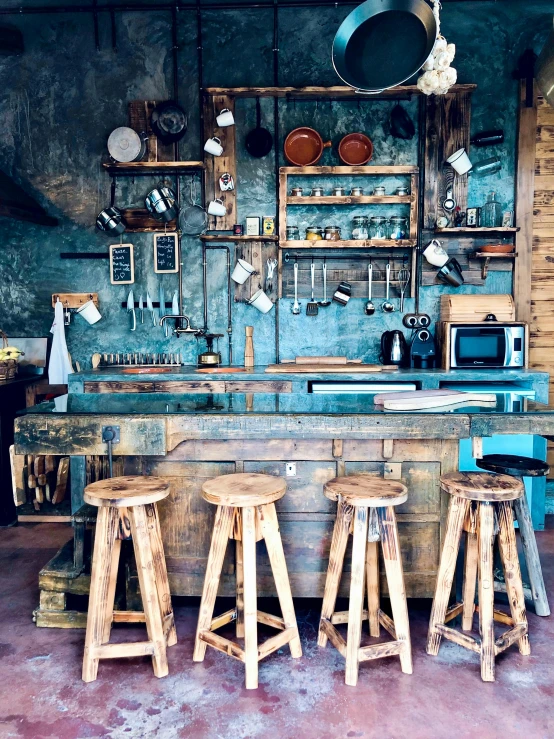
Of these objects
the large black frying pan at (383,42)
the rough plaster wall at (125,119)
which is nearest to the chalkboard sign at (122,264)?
the rough plaster wall at (125,119)

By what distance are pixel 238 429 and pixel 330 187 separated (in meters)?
2.95

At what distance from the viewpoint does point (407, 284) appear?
4.84 m

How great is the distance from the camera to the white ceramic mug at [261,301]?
4820 millimetres

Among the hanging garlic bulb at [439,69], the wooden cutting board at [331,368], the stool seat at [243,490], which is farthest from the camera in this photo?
the wooden cutting board at [331,368]

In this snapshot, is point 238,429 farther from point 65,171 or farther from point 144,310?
point 65,171

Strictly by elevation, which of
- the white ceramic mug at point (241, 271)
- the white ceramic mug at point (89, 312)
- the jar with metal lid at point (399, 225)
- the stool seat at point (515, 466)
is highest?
the jar with metal lid at point (399, 225)

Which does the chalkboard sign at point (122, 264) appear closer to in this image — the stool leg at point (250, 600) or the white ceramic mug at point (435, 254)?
the white ceramic mug at point (435, 254)

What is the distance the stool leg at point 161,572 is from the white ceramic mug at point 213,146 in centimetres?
328

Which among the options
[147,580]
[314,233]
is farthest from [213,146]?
[147,580]

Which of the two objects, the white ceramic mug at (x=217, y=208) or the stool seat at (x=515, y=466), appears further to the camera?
the white ceramic mug at (x=217, y=208)

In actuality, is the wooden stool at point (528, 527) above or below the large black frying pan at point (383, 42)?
below

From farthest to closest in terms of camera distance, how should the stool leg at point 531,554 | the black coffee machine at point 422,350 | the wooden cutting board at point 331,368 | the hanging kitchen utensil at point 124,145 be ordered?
the hanging kitchen utensil at point 124,145 < the black coffee machine at point 422,350 < the wooden cutting board at point 331,368 < the stool leg at point 531,554

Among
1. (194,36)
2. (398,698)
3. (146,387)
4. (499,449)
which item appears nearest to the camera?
(398,698)

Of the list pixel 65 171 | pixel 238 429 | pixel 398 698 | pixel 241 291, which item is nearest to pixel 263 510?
pixel 238 429
